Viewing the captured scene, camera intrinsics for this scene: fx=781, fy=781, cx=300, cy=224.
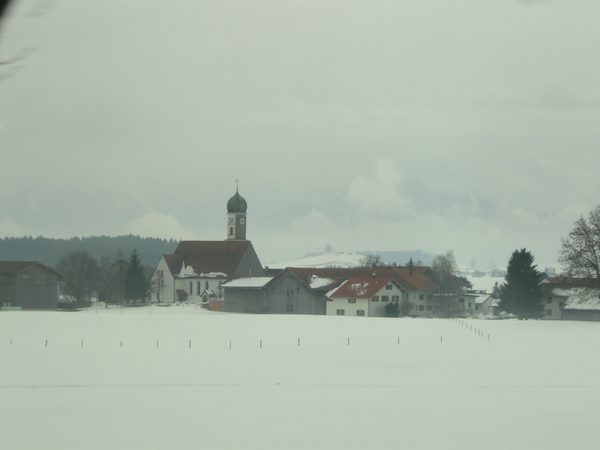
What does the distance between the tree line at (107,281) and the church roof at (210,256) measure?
5.65 meters

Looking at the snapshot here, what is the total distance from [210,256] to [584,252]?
7028 cm

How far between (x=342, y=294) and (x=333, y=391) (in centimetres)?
6246

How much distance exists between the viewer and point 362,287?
91625 mm

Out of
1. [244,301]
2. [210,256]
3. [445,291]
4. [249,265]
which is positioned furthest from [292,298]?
[210,256]

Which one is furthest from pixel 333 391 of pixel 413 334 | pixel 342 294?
pixel 342 294

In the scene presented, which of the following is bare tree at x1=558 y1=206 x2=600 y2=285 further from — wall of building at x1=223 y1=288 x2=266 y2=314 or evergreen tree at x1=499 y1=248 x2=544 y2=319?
wall of building at x1=223 y1=288 x2=266 y2=314

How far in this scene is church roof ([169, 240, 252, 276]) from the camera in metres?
128

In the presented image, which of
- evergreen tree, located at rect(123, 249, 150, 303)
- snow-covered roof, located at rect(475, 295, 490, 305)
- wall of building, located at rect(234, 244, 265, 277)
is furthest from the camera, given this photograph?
wall of building, located at rect(234, 244, 265, 277)

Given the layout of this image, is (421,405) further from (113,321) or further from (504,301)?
(504,301)

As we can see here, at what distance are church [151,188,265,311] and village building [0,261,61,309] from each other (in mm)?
33259

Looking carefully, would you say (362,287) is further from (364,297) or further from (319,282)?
(319,282)

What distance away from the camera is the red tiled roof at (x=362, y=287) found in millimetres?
89875

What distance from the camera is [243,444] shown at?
1977 cm

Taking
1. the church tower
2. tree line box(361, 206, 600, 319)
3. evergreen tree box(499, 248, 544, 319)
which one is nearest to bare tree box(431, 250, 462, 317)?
tree line box(361, 206, 600, 319)
